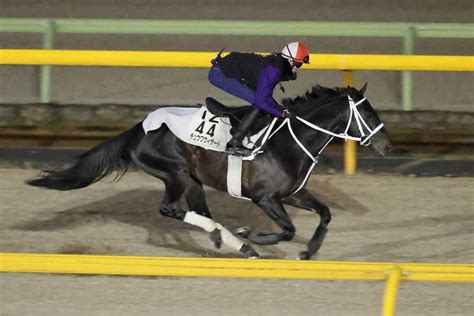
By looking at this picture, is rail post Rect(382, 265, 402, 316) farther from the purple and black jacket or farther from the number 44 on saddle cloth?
the number 44 on saddle cloth

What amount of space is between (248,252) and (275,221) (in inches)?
11.9

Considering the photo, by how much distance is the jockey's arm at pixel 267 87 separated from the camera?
757 centimetres

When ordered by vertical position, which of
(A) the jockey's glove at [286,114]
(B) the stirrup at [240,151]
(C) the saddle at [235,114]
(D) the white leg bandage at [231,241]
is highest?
(A) the jockey's glove at [286,114]

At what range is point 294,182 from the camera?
25.6ft

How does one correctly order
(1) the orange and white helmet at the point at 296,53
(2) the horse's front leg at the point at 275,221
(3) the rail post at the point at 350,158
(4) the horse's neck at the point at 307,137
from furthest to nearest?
(3) the rail post at the point at 350,158 → (4) the horse's neck at the point at 307,137 → (2) the horse's front leg at the point at 275,221 → (1) the orange and white helmet at the point at 296,53

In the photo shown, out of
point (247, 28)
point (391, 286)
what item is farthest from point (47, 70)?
point (391, 286)

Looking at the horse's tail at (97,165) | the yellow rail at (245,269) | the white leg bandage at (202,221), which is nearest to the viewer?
the yellow rail at (245,269)

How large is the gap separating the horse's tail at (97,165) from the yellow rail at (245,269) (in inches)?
146

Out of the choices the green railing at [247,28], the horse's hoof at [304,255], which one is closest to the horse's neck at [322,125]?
the horse's hoof at [304,255]

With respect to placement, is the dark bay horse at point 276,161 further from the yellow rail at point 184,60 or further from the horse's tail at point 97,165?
the yellow rail at point 184,60

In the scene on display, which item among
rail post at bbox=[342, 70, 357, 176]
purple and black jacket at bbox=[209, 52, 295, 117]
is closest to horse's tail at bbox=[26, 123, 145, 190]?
purple and black jacket at bbox=[209, 52, 295, 117]

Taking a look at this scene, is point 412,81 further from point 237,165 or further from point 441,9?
point 237,165

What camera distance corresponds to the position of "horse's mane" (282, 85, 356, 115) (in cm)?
802

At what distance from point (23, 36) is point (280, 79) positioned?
7013 millimetres
